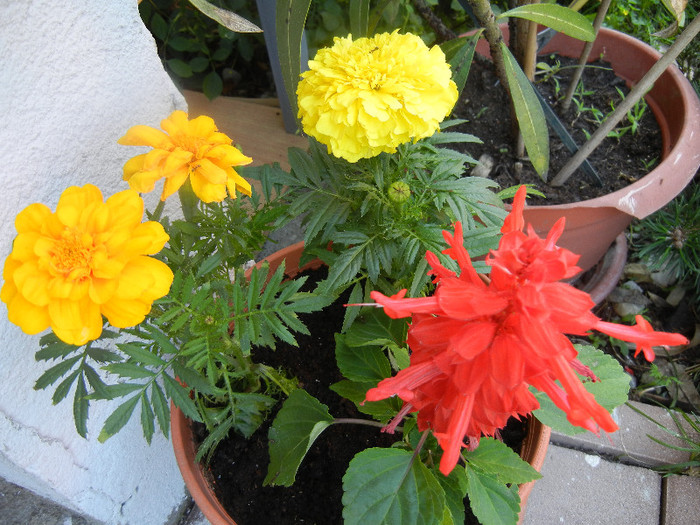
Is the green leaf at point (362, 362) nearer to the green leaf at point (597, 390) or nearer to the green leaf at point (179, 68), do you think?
the green leaf at point (597, 390)

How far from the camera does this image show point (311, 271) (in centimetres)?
101

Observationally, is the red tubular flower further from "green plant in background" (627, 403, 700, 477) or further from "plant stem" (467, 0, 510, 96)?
"green plant in background" (627, 403, 700, 477)

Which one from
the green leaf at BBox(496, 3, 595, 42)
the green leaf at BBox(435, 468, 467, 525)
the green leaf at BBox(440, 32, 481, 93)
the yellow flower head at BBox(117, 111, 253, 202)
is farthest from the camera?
the green leaf at BBox(440, 32, 481, 93)

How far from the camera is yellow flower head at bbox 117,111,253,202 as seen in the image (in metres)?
0.55

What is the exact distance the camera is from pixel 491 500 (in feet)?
2.03

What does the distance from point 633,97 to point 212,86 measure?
105 centimetres

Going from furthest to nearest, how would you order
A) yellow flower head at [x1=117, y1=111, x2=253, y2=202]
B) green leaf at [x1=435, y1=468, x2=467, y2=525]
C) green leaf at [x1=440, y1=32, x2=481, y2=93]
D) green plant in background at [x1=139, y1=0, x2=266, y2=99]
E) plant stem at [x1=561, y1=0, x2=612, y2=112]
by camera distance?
green plant in background at [x1=139, y1=0, x2=266, y2=99], plant stem at [x1=561, y1=0, x2=612, y2=112], green leaf at [x1=440, y1=32, x2=481, y2=93], green leaf at [x1=435, y1=468, x2=467, y2=525], yellow flower head at [x1=117, y1=111, x2=253, y2=202]

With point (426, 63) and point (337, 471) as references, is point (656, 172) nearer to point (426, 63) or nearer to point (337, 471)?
point (426, 63)

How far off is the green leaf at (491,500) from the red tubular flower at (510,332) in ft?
0.56

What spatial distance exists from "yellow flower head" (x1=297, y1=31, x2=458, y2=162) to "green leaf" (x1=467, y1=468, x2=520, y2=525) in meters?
0.39

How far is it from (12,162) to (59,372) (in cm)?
23

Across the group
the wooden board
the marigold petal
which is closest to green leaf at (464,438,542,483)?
the marigold petal

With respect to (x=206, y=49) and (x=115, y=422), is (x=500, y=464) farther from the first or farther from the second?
(x=206, y=49)

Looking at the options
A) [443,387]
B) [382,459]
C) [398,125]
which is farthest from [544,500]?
[398,125]
